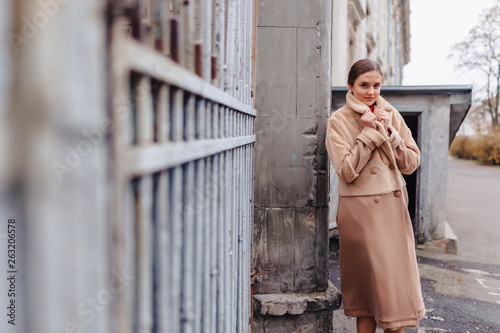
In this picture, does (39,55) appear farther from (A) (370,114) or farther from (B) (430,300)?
(B) (430,300)

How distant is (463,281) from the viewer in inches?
173

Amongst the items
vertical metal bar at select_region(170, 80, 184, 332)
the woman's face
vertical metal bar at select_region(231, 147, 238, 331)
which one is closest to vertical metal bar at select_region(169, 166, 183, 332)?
vertical metal bar at select_region(170, 80, 184, 332)

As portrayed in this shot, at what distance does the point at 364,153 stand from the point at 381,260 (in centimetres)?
64

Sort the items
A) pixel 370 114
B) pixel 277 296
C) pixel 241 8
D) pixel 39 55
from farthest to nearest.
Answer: pixel 277 296 < pixel 370 114 < pixel 241 8 < pixel 39 55

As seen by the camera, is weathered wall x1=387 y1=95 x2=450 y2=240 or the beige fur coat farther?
weathered wall x1=387 y1=95 x2=450 y2=240

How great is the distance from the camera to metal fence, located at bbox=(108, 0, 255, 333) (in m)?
0.58

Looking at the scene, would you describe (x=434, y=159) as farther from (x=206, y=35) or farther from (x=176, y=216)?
(x=176, y=216)

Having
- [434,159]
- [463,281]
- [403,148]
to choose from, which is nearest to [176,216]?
[403,148]

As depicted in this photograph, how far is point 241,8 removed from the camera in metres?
1.77

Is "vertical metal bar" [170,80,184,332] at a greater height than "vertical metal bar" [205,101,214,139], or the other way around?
"vertical metal bar" [205,101,214,139]

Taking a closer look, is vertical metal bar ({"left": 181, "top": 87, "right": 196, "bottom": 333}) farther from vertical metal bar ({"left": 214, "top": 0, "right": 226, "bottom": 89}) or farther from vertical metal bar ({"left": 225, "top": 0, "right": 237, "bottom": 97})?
vertical metal bar ({"left": 225, "top": 0, "right": 237, "bottom": 97})

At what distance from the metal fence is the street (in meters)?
2.36

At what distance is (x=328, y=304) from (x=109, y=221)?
7.30 feet

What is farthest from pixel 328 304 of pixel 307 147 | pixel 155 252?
pixel 155 252
